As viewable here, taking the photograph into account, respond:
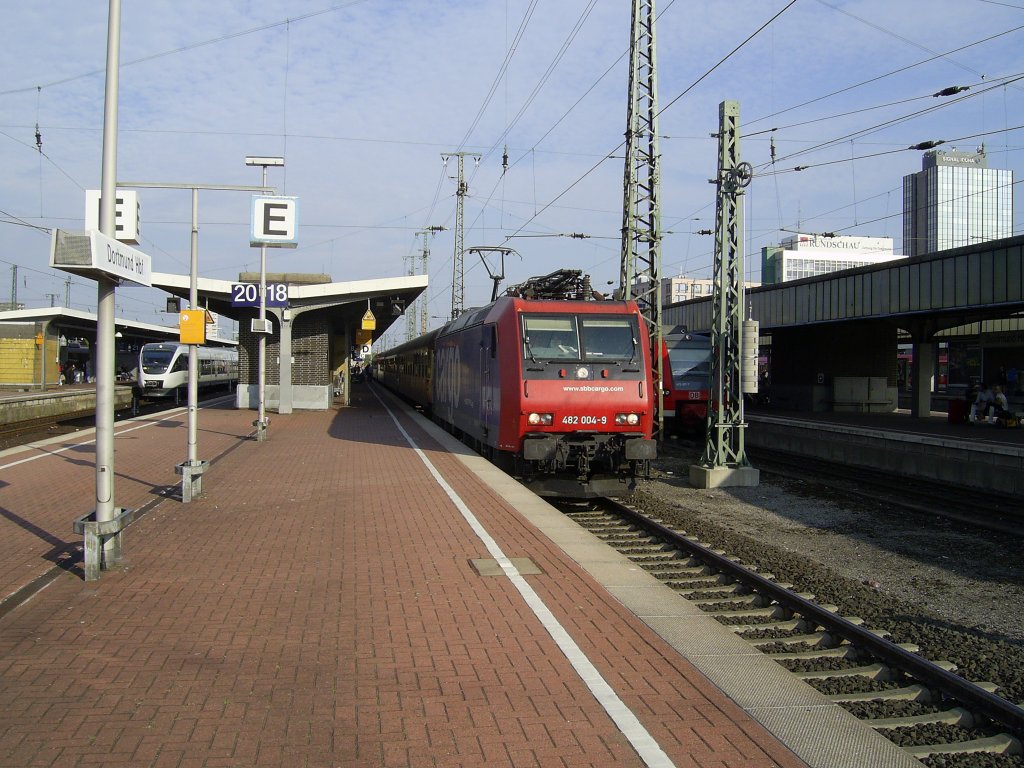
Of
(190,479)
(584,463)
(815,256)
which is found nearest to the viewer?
(190,479)

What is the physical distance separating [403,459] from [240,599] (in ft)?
28.7

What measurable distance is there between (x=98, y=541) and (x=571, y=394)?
22.1ft

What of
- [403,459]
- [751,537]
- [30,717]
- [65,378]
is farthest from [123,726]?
[65,378]

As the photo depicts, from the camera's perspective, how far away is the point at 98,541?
6547 millimetres

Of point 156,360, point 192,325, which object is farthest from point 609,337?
point 156,360

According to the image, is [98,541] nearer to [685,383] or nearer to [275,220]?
[275,220]

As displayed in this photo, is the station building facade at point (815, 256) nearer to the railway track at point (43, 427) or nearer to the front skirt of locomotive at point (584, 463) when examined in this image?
the railway track at point (43, 427)

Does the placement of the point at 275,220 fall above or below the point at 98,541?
above

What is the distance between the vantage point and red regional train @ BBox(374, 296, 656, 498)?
11641mm

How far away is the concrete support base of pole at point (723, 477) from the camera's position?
1472cm

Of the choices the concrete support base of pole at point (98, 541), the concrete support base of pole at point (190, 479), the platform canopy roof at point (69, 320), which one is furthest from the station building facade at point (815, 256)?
the concrete support base of pole at point (98, 541)

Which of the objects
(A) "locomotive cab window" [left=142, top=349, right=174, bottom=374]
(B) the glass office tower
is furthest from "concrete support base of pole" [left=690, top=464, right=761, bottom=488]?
(B) the glass office tower

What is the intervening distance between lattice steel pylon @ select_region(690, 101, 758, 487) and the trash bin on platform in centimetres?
1325

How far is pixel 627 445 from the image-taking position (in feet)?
38.0
